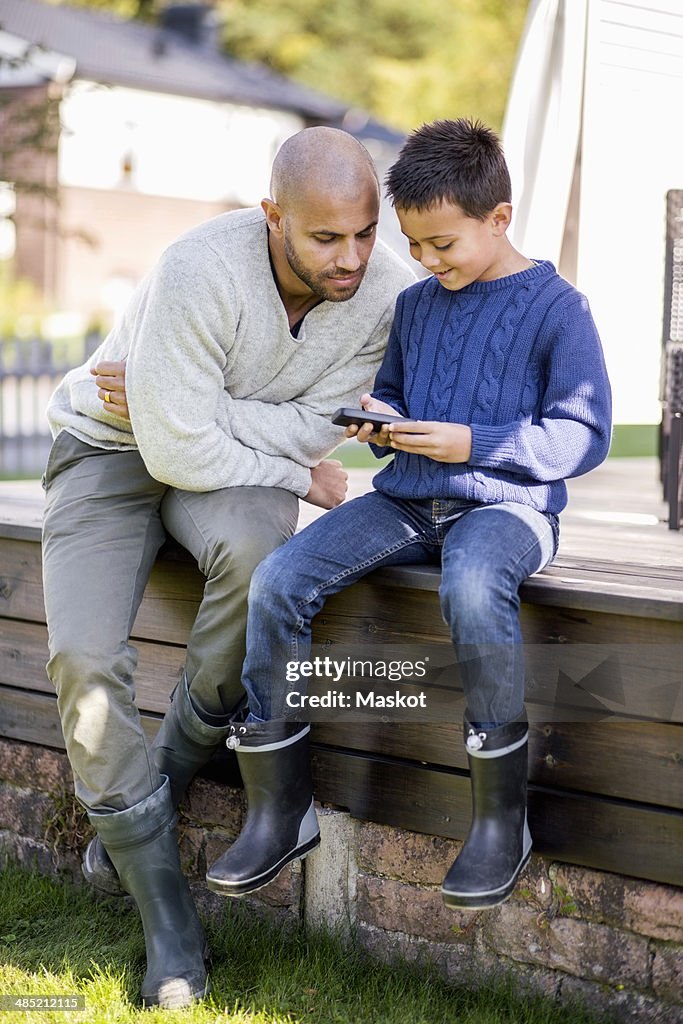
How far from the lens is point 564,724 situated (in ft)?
7.70

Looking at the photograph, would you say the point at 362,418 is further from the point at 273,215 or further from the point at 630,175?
the point at 630,175

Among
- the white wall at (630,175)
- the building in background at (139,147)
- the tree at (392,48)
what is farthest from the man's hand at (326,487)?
the tree at (392,48)

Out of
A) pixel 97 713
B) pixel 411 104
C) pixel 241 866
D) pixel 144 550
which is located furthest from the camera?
pixel 411 104

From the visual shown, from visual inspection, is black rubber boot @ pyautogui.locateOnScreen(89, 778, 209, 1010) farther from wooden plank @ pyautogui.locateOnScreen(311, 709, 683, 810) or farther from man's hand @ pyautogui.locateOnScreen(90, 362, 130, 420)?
man's hand @ pyautogui.locateOnScreen(90, 362, 130, 420)

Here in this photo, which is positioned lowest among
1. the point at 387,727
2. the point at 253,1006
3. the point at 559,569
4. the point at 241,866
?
the point at 253,1006

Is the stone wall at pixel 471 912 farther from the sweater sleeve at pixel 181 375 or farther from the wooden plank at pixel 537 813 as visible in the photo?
the sweater sleeve at pixel 181 375

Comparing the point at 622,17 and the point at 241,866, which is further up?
the point at 622,17

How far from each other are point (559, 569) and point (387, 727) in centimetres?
48

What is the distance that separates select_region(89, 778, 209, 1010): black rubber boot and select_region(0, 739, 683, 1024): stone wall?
1.00 ft

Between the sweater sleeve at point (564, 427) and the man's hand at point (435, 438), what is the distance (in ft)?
0.07

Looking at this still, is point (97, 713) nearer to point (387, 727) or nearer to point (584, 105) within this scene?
point (387, 727)

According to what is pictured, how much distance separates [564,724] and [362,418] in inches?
27.3

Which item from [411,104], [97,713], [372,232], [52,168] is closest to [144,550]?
[97,713]

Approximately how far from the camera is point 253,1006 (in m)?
2.36
